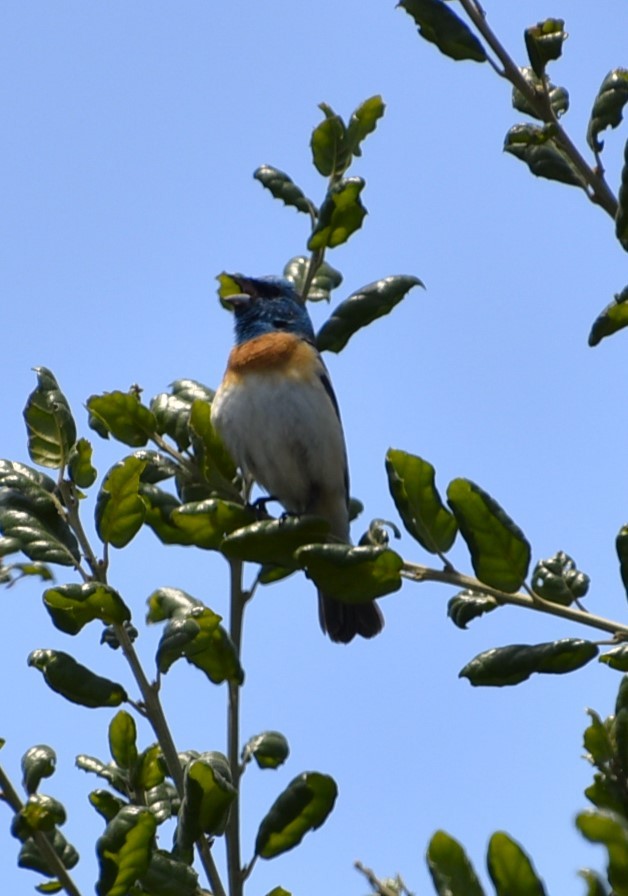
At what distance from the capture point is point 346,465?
649cm

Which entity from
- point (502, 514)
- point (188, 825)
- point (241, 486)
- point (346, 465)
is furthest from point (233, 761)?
point (346, 465)

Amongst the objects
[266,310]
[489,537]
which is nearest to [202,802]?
[489,537]

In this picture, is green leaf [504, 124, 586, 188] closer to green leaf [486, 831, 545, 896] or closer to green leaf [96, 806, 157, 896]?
green leaf [486, 831, 545, 896]

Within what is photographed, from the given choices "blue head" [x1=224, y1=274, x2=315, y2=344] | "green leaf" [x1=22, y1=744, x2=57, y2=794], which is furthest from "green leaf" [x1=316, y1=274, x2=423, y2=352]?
"blue head" [x1=224, y1=274, x2=315, y2=344]

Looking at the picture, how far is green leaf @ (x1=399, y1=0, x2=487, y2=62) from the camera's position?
3.32 m

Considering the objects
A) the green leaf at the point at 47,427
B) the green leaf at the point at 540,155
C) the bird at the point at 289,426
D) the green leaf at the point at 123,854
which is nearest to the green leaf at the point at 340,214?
the green leaf at the point at 540,155

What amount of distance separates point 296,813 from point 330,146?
211 centimetres

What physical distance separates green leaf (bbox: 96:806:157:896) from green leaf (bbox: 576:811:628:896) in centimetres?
153

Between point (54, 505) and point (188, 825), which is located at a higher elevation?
point (54, 505)

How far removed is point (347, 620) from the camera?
6.18m

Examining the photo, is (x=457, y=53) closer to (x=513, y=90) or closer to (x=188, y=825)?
(x=513, y=90)

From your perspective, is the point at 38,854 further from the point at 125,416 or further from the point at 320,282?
the point at 320,282

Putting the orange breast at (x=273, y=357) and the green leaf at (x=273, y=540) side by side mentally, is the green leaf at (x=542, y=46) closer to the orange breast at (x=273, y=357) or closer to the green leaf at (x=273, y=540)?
the green leaf at (x=273, y=540)

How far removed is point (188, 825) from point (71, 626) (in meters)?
0.59
